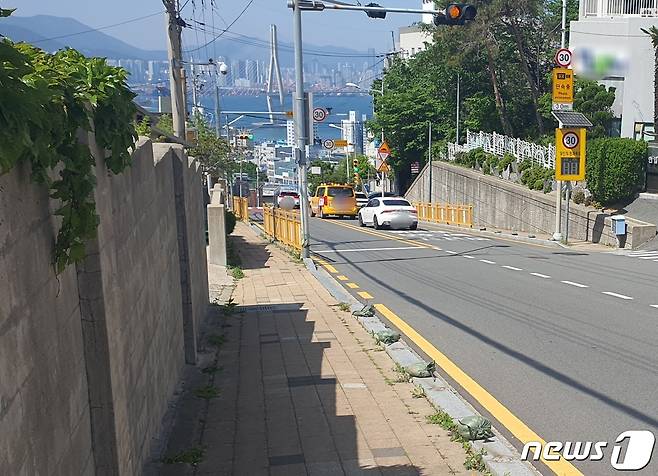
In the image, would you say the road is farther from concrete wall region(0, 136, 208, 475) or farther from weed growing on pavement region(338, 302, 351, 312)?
concrete wall region(0, 136, 208, 475)

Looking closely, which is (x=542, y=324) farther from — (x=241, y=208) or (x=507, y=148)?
(x=241, y=208)

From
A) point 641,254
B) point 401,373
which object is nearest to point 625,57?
point 641,254

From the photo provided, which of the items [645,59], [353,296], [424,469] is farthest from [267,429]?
[645,59]

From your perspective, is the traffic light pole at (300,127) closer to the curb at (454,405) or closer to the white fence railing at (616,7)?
the curb at (454,405)

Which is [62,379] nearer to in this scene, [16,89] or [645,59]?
[16,89]

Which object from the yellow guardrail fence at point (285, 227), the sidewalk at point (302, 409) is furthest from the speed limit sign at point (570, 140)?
the sidewalk at point (302, 409)

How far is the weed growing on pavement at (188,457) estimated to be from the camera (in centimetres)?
549

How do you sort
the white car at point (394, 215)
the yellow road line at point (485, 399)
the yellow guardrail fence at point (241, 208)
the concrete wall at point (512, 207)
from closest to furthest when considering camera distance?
1. the yellow road line at point (485, 399)
2. the concrete wall at point (512, 207)
3. the white car at point (394, 215)
4. the yellow guardrail fence at point (241, 208)

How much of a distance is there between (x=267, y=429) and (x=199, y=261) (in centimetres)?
485

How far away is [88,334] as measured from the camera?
12.9ft

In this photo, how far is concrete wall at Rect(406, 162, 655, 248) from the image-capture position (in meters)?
23.5

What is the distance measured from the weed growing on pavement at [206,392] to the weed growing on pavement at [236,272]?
8.81m

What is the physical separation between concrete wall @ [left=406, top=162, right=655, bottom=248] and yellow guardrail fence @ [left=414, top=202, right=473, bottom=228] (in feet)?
4.14

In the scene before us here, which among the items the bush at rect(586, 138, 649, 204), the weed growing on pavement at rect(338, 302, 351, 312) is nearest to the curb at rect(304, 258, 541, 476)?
the weed growing on pavement at rect(338, 302, 351, 312)
